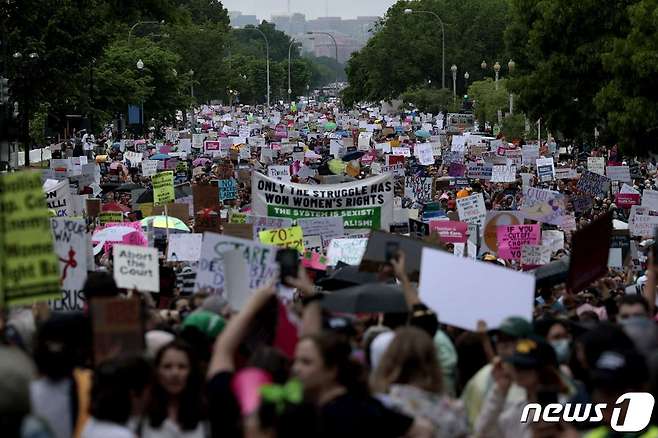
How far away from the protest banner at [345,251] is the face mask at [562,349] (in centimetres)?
729

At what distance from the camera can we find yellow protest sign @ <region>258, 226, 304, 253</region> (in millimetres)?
16406

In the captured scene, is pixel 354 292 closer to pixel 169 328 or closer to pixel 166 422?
pixel 169 328

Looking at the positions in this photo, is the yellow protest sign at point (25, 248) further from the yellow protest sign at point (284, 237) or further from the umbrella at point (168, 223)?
the umbrella at point (168, 223)

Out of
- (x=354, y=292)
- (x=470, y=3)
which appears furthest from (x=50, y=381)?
(x=470, y=3)

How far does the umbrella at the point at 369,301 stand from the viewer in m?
9.79

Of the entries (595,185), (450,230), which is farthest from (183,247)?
(595,185)

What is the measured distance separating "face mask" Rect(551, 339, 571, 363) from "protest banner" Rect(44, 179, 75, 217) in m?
13.8

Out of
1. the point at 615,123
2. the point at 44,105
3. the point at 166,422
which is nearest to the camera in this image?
the point at 166,422

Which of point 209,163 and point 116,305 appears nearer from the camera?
point 116,305

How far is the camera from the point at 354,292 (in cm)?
1008

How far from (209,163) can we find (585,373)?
36579 mm

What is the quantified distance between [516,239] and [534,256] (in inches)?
50.2

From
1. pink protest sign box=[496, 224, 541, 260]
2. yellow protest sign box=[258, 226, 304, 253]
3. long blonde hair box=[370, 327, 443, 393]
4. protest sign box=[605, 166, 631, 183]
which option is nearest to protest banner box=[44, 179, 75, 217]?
pink protest sign box=[496, 224, 541, 260]

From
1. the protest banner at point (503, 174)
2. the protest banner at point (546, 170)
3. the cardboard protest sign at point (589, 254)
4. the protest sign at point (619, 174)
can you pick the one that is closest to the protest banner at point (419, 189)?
the protest banner at point (503, 174)
